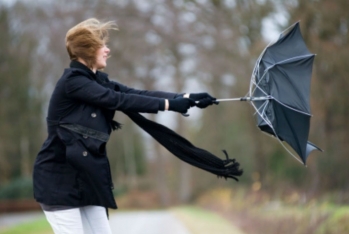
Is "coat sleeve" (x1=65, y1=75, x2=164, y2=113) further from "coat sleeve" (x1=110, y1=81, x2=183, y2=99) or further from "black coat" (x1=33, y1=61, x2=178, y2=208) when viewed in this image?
"coat sleeve" (x1=110, y1=81, x2=183, y2=99)

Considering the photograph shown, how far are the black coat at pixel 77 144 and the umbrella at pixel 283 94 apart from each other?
1229mm

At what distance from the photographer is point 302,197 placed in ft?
44.5

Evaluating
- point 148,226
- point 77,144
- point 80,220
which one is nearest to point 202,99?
point 77,144

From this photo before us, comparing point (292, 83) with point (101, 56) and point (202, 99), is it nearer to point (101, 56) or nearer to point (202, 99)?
point (202, 99)

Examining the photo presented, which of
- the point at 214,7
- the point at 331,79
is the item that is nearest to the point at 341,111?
the point at 331,79

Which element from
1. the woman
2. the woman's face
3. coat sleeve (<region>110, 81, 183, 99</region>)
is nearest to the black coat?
the woman

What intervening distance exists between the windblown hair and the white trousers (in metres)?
0.98

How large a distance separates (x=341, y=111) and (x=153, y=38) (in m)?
12.6

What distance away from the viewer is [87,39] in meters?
4.81

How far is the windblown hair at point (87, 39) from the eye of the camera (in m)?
4.80

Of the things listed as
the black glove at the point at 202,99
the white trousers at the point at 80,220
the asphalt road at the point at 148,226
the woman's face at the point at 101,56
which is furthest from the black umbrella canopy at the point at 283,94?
the asphalt road at the point at 148,226

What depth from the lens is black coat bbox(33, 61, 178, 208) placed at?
4746 millimetres

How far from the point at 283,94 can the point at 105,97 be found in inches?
60.8

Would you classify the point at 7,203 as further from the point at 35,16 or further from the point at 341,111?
the point at 341,111
